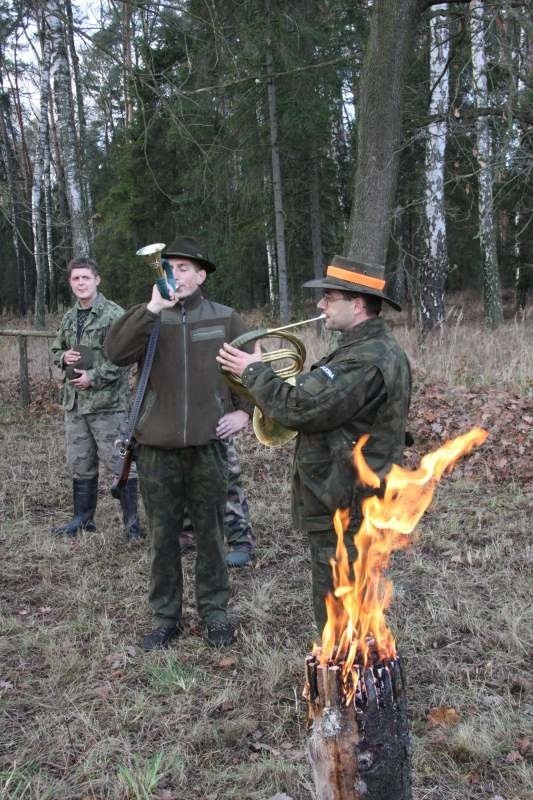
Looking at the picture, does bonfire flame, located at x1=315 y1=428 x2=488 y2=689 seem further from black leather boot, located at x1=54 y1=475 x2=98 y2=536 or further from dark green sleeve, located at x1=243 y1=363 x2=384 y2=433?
black leather boot, located at x1=54 y1=475 x2=98 y2=536

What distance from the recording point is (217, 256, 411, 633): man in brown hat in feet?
9.86

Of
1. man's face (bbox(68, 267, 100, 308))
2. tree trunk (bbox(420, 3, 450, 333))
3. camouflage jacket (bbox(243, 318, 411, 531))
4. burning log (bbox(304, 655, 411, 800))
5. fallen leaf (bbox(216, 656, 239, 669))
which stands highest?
tree trunk (bbox(420, 3, 450, 333))

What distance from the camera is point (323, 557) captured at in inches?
130

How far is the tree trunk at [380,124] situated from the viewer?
7.80 metres

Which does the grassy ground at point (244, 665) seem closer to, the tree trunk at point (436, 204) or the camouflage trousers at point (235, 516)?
the camouflage trousers at point (235, 516)

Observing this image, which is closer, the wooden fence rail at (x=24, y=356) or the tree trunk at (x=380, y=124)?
the tree trunk at (x=380, y=124)

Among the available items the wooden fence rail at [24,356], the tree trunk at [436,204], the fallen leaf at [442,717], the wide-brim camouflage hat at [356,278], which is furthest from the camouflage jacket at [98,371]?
the tree trunk at [436,204]

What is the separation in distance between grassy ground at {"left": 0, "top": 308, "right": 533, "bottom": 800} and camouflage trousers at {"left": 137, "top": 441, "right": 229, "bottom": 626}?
246 mm

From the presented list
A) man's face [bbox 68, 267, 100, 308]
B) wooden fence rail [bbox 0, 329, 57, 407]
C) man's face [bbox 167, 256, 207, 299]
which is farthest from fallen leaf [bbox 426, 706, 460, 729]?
wooden fence rail [bbox 0, 329, 57, 407]

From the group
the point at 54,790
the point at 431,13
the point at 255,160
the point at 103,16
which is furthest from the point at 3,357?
the point at 54,790

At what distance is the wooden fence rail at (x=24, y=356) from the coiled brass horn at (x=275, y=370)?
7.36 m

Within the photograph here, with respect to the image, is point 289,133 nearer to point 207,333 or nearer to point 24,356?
point 24,356

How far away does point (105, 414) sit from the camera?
601 cm

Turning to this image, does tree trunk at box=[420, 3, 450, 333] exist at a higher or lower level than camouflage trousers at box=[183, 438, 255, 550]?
higher
